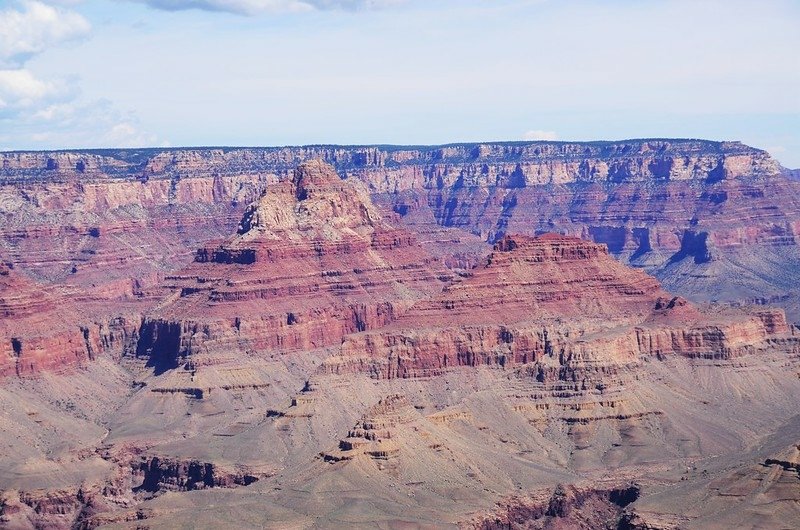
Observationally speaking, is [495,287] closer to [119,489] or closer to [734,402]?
[734,402]

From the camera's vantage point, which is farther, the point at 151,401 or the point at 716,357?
the point at 151,401

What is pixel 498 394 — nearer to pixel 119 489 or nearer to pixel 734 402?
pixel 734 402

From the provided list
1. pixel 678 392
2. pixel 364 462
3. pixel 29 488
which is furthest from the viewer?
pixel 678 392

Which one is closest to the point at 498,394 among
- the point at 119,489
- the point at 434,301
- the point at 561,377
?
the point at 561,377

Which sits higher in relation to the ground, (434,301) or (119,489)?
(434,301)

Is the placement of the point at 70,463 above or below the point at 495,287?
below

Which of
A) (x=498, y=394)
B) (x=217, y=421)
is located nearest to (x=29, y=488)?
(x=217, y=421)

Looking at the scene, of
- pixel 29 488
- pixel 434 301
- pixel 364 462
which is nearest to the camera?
pixel 364 462

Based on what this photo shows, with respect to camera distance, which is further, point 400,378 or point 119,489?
point 400,378

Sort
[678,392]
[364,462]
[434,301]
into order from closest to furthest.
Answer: [364,462] → [678,392] → [434,301]

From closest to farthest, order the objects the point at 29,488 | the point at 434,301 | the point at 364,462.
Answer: the point at 364,462 → the point at 29,488 → the point at 434,301
